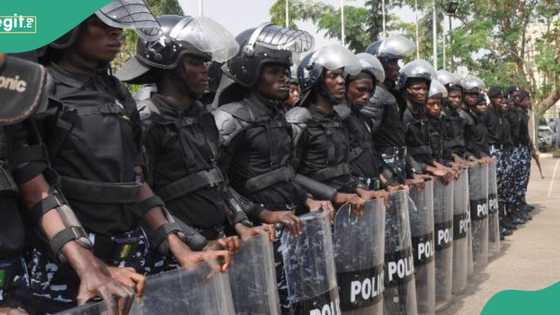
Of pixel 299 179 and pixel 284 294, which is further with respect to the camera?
pixel 299 179

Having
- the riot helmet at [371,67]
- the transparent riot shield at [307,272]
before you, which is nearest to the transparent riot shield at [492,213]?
the riot helmet at [371,67]

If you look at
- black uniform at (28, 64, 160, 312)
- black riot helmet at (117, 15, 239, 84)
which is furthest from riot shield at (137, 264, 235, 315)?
black riot helmet at (117, 15, 239, 84)

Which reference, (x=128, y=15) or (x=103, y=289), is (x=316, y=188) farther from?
(x=103, y=289)

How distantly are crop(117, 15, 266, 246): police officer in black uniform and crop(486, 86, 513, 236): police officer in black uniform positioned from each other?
641 centimetres

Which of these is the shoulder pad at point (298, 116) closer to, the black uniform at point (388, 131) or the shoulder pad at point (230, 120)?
the shoulder pad at point (230, 120)

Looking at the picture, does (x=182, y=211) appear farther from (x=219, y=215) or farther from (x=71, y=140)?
(x=71, y=140)

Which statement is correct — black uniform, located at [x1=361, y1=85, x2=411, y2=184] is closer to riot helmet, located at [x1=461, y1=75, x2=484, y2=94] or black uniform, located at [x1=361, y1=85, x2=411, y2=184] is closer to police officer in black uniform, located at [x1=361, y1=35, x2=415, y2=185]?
police officer in black uniform, located at [x1=361, y1=35, x2=415, y2=185]

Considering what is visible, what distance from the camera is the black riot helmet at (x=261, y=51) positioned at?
3773 millimetres

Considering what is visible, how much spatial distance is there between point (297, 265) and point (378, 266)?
31.4 inches

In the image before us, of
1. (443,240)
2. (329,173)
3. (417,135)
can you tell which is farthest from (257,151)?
(417,135)

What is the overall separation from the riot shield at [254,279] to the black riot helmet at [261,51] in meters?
1.25

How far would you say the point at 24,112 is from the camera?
1.87 m

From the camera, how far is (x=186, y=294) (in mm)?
2121

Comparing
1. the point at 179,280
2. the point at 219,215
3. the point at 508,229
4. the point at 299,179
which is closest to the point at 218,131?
the point at 219,215
